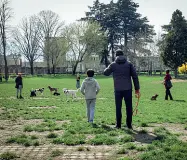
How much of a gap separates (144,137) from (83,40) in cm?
6397

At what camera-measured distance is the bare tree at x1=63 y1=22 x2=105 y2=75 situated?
7019cm

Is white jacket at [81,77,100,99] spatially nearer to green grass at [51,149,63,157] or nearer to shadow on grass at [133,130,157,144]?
shadow on grass at [133,130,157,144]

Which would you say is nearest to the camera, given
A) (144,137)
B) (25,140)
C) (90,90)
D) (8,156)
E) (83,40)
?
(8,156)

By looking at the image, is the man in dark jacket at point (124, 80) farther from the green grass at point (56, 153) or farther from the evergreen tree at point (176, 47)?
the evergreen tree at point (176, 47)

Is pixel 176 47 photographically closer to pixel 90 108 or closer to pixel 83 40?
pixel 83 40

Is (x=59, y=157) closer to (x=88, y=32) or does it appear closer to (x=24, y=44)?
(x=88, y=32)

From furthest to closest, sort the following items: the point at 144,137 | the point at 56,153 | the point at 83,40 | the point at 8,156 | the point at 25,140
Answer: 1. the point at 83,40
2. the point at 144,137
3. the point at 25,140
4. the point at 56,153
5. the point at 8,156

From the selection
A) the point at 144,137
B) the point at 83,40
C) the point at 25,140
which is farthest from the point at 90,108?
the point at 83,40

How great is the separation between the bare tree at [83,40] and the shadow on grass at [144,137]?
205ft

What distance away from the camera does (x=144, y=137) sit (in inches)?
299

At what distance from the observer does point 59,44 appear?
71.9 meters

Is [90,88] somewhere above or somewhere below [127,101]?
above

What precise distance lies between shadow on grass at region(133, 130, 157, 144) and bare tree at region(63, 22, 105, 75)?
205ft

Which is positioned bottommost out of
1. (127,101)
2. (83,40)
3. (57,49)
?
(127,101)
